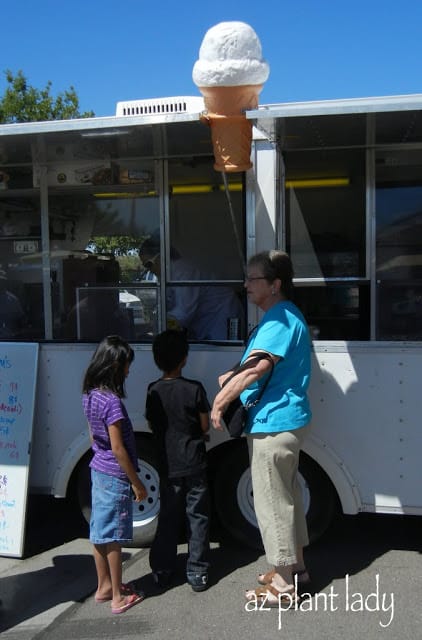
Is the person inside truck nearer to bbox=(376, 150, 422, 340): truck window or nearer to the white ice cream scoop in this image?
bbox=(376, 150, 422, 340): truck window

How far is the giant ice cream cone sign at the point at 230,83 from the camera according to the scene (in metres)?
3.10

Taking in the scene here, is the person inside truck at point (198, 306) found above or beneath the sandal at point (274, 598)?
above

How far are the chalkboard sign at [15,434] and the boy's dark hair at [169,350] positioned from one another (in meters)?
0.97

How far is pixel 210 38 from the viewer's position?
3.12m

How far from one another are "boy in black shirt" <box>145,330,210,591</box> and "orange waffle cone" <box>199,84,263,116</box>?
4.08 feet

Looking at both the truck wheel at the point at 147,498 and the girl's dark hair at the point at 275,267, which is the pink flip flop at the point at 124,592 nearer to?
the truck wheel at the point at 147,498

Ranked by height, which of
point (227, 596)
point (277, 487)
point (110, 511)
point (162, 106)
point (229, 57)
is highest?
point (162, 106)

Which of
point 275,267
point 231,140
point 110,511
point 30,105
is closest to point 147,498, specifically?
point 110,511

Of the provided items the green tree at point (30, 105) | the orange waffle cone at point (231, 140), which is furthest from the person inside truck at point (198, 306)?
the green tree at point (30, 105)

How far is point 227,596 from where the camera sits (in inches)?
130

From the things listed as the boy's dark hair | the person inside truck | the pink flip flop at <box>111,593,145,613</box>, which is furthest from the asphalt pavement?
the person inside truck

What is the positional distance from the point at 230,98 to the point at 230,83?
8 cm

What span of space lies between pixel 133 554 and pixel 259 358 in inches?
70.3

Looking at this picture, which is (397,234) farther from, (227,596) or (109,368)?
(227,596)
